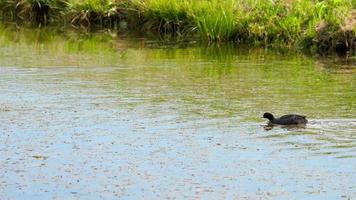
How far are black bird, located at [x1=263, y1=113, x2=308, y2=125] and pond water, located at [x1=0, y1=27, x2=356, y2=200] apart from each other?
97mm

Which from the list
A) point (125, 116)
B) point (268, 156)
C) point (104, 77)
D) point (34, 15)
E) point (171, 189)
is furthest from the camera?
point (34, 15)

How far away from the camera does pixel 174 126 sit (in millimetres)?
11898

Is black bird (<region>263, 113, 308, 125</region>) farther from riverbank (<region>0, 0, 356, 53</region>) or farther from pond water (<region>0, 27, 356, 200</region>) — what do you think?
riverbank (<region>0, 0, 356, 53</region>)

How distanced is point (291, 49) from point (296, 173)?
32.3 ft

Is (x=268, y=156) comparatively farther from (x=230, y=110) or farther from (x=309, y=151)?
(x=230, y=110)

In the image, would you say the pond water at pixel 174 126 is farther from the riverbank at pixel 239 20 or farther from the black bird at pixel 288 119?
the riverbank at pixel 239 20

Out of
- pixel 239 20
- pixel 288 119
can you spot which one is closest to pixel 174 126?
pixel 288 119

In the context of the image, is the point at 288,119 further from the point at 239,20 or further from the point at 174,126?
the point at 239,20

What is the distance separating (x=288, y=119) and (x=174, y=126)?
4.57 ft

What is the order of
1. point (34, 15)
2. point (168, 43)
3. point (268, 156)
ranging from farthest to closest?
point (34, 15), point (168, 43), point (268, 156)

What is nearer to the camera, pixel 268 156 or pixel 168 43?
pixel 268 156

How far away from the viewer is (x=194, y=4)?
70.9ft

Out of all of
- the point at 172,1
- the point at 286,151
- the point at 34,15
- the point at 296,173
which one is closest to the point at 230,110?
the point at 286,151

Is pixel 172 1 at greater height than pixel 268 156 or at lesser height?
greater
